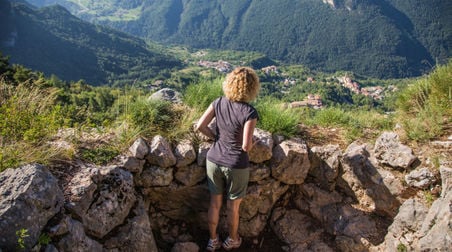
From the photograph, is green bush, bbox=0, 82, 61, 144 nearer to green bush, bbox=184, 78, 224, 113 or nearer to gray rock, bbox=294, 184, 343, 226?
green bush, bbox=184, 78, 224, 113

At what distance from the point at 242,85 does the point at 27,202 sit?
2572mm

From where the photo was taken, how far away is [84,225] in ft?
11.4

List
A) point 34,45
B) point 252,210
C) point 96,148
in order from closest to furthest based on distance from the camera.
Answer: point 96,148 → point 252,210 → point 34,45

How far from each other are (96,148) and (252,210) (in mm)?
2690

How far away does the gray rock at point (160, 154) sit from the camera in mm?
4496

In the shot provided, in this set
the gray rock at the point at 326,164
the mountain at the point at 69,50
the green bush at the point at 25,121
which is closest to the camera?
the green bush at the point at 25,121

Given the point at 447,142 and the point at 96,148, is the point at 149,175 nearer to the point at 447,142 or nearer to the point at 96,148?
the point at 96,148

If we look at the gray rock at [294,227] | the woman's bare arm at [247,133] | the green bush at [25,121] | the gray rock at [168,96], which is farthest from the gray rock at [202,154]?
the green bush at [25,121]

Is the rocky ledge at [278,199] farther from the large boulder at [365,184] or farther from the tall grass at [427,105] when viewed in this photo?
the tall grass at [427,105]

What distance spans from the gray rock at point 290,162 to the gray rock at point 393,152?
3.90 feet

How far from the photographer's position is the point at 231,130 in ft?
12.5

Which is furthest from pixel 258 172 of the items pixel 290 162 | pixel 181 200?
pixel 181 200

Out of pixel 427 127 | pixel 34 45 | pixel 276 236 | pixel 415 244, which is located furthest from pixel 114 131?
pixel 34 45

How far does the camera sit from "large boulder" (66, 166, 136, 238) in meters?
3.51
